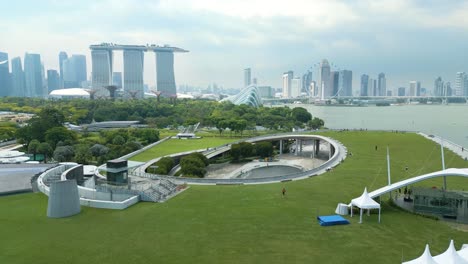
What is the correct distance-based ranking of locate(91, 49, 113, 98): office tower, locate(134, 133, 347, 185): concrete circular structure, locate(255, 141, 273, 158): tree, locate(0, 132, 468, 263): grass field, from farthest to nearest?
locate(91, 49, 113, 98): office tower
locate(255, 141, 273, 158): tree
locate(134, 133, 347, 185): concrete circular structure
locate(0, 132, 468, 263): grass field

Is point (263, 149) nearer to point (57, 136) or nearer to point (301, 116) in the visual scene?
point (57, 136)

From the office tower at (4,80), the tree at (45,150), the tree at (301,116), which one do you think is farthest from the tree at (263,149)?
the office tower at (4,80)

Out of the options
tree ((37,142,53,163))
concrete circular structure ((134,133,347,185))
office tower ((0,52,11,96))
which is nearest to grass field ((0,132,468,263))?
concrete circular structure ((134,133,347,185))

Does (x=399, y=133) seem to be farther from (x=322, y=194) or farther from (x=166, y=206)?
(x=166, y=206)

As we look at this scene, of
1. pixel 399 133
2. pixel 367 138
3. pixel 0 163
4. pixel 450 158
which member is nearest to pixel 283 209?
pixel 450 158

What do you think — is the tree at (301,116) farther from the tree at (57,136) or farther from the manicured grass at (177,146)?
the tree at (57,136)

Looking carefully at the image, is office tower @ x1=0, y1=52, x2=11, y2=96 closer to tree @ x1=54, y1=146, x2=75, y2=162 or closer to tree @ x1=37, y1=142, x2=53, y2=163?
tree @ x1=37, y1=142, x2=53, y2=163
